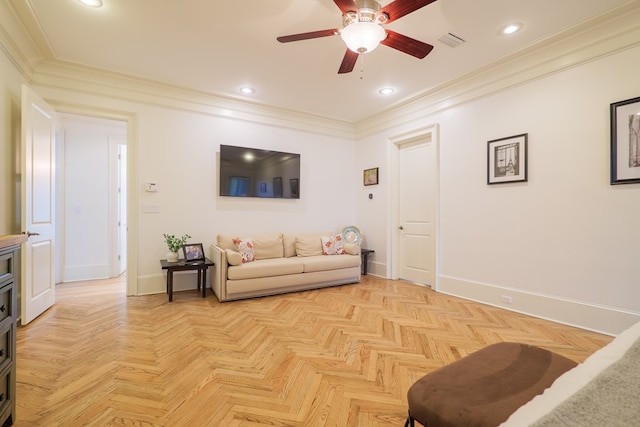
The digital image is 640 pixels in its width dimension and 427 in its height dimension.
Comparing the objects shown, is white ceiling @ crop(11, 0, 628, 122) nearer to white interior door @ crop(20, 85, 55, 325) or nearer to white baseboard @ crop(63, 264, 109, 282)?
white interior door @ crop(20, 85, 55, 325)

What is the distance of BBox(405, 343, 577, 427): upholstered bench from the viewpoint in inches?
35.8

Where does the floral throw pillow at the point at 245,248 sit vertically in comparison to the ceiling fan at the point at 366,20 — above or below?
below

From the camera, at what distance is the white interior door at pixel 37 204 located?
107 inches

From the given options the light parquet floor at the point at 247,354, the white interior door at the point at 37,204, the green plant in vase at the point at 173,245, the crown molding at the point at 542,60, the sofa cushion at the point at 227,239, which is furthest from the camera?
the sofa cushion at the point at 227,239

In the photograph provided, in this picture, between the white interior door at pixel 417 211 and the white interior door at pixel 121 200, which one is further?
the white interior door at pixel 121 200

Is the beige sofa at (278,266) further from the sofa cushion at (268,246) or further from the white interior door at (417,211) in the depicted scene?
the white interior door at (417,211)

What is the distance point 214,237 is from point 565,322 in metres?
4.27

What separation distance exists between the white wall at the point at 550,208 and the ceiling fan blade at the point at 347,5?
2.34 m

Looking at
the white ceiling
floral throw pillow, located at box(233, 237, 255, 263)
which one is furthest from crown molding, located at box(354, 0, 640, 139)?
floral throw pillow, located at box(233, 237, 255, 263)

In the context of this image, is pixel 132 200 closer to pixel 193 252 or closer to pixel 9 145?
pixel 193 252

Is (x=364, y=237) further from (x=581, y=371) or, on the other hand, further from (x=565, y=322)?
(x=581, y=371)

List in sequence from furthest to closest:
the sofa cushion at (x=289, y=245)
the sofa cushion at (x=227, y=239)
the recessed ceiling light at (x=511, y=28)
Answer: the sofa cushion at (x=289, y=245)
the sofa cushion at (x=227, y=239)
the recessed ceiling light at (x=511, y=28)

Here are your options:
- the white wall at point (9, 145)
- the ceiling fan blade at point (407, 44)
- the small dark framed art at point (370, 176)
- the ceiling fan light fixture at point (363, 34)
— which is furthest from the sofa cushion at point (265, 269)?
the ceiling fan blade at point (407, 44)

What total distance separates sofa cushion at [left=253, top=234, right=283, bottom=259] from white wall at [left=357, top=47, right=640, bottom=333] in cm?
233
